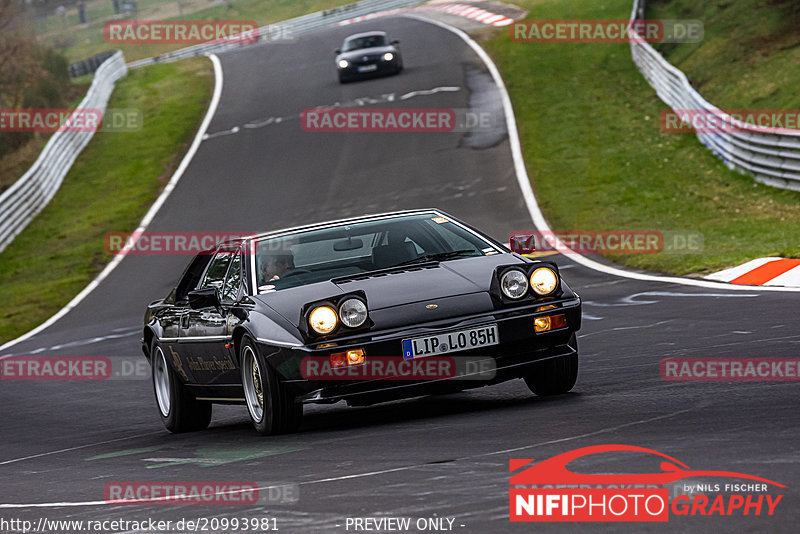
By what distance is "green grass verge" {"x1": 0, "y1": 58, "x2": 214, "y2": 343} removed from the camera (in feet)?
70.7

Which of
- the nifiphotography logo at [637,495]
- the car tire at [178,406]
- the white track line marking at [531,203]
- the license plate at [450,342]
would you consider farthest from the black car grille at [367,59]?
the nifiphotography logo at [637,495]

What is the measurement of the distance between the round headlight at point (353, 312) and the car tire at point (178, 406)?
213 cm

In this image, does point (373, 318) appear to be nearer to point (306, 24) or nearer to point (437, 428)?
point (437, 428)

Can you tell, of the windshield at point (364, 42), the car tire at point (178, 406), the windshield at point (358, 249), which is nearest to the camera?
the windshield at point (358, 249)

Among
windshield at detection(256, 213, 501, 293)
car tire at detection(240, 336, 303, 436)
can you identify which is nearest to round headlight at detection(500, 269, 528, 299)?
windshield at detection(256, 213, 501, 293)

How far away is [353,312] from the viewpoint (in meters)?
6.99

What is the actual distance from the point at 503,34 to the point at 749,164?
69.5 ft

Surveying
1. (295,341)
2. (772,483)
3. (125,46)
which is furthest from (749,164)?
(125,46)

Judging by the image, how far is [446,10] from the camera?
50.8 m

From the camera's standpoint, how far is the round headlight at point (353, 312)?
6.97m

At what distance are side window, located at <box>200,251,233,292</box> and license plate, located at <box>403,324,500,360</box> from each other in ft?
6.36

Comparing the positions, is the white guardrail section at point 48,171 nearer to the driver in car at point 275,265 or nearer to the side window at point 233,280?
the side window at point 233,280

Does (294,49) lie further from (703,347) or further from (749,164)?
(703,347)

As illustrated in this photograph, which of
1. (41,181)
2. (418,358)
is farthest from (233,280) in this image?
(41,181)
